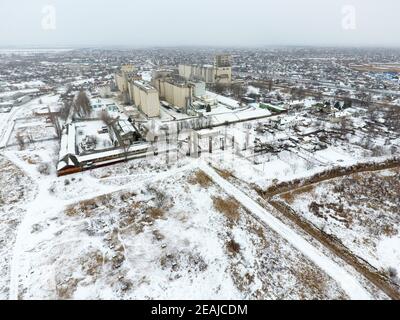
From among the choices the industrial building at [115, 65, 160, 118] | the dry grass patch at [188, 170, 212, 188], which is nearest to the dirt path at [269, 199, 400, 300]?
the dry grass patch at [188, 170, 212, 188]

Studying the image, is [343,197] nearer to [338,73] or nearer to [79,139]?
[79,139]

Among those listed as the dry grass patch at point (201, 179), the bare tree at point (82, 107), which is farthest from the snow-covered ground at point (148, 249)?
the bare tree at point (82, 107)

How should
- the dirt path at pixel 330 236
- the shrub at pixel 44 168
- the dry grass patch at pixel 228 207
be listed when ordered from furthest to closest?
1. the shrub at pixel 44 168
2. the dry grass patch at pixel 228 207
3. the dirt path at pixel 330 236

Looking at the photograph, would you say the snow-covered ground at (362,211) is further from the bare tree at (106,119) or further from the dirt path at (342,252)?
the bare tree at (106,119)

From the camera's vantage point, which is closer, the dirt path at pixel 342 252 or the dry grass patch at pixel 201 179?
the dirt path at pixel 342 252

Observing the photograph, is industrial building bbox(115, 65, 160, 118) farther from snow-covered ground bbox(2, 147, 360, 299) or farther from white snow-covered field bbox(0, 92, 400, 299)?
snow-covered ground bbox(2, 147, 360, 299)

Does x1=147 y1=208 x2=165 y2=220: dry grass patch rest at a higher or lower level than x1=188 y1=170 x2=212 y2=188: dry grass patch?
lower
